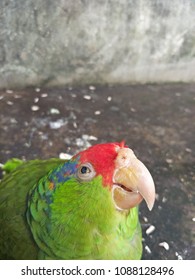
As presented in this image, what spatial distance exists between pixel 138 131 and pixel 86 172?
1.57m

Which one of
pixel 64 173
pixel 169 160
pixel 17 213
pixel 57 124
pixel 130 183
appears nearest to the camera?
pixel 130 183

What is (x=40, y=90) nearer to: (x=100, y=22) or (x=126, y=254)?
(x=100, y=22)

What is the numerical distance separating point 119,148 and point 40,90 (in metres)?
1.85

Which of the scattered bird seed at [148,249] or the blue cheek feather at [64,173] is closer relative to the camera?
the blue cheek feather at [64,173]

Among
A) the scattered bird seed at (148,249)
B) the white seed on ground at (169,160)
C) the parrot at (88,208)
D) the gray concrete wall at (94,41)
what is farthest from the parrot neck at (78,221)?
the gray concrete wall at (94,41)

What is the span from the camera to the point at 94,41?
→ 122 inches

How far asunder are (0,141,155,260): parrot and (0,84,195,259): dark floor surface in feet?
2.56

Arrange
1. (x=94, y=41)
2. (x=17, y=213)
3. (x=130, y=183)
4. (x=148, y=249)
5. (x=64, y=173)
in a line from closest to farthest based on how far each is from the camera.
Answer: (x=130, y=183)
(x=64, y=173)
(x=17, y=213)
(x=148, y=249)
(x=94, y=41)

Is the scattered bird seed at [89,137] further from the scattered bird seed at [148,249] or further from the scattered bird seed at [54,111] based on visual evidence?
the scattered bird seed at [148,249]

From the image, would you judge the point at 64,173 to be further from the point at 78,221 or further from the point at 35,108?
the point at 35,108

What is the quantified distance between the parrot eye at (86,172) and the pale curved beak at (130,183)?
8 centimetres

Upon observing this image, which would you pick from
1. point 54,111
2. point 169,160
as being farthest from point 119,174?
point 54,111

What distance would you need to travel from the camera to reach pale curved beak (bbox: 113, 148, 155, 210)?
1.34m

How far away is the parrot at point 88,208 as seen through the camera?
1.38 m
